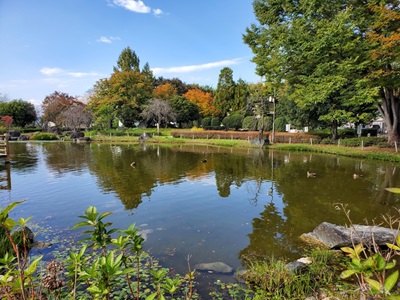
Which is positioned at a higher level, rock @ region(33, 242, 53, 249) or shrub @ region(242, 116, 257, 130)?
shrub @ region(242, 116, 257, 130)

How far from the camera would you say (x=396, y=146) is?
2078cm

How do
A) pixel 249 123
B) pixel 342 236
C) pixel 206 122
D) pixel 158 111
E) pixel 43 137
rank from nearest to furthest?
pixel 342 236 < pixel 249 123 < pixel 43 137 < pixel 158 111 < pixel 206 122

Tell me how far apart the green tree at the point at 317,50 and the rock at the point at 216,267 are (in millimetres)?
19585

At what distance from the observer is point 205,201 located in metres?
10.3

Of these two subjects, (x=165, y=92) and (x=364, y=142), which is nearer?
(x=364, y=142)

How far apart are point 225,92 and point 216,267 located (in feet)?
151

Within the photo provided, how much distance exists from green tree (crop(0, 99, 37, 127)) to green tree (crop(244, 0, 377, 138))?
183 feet

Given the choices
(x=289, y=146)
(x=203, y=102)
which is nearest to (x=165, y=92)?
(x=203, y=102)

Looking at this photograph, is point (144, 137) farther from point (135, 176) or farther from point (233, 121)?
point (135, 176)

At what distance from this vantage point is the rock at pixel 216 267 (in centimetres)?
530

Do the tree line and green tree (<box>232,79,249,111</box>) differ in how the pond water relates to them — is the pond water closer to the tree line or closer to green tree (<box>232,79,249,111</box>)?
the tree line

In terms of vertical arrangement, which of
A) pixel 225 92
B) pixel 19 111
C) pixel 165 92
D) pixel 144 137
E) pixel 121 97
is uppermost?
pixel 165 92

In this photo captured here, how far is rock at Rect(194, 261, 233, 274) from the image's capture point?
5.30 meters

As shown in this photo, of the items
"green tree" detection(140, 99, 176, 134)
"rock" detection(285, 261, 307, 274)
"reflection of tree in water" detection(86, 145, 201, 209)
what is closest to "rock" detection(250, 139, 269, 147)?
"reflection of tree in water" detection(86, 145, 201, 209)
